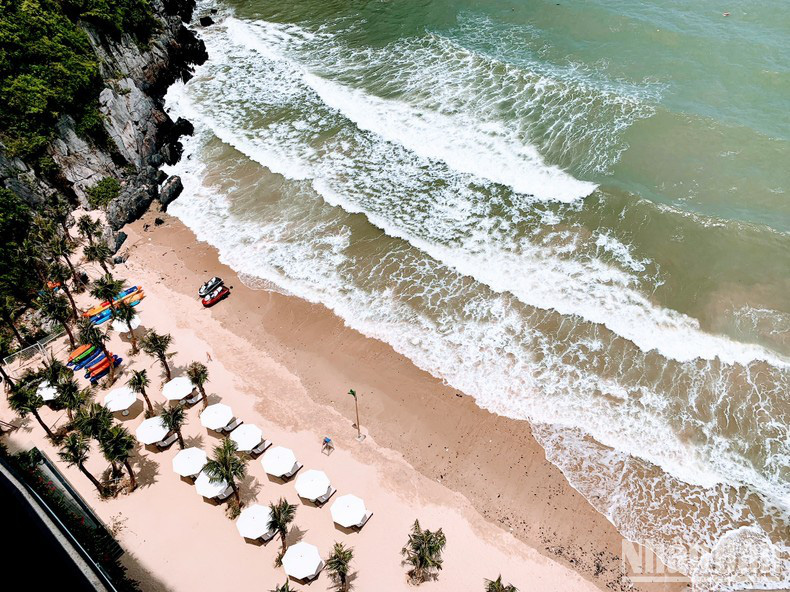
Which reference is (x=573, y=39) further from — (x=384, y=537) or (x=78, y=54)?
(x=384, y=537)

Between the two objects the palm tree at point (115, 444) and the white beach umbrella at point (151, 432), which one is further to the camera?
the white beach umbrella at point (151, 432)

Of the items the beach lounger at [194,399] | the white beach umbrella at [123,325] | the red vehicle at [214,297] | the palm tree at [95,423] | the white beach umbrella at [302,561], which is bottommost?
the white beach umbrella at [302,561]

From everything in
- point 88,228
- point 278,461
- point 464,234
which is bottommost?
point 278,461

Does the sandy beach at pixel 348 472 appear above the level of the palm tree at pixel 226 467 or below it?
below

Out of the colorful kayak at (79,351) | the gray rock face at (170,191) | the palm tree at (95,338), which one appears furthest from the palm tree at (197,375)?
the gray rock face at (170,191)

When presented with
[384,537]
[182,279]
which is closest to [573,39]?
[182,279]

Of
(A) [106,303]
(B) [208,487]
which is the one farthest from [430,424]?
(A) [106,303]

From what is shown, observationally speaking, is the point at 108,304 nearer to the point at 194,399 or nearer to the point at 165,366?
the point at 165,366

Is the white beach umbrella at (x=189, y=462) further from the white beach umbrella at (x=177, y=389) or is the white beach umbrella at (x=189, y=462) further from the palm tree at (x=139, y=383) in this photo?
the palm tree at (x=139, y=383)

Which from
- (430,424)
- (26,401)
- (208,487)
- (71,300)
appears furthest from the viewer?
(71,300)
